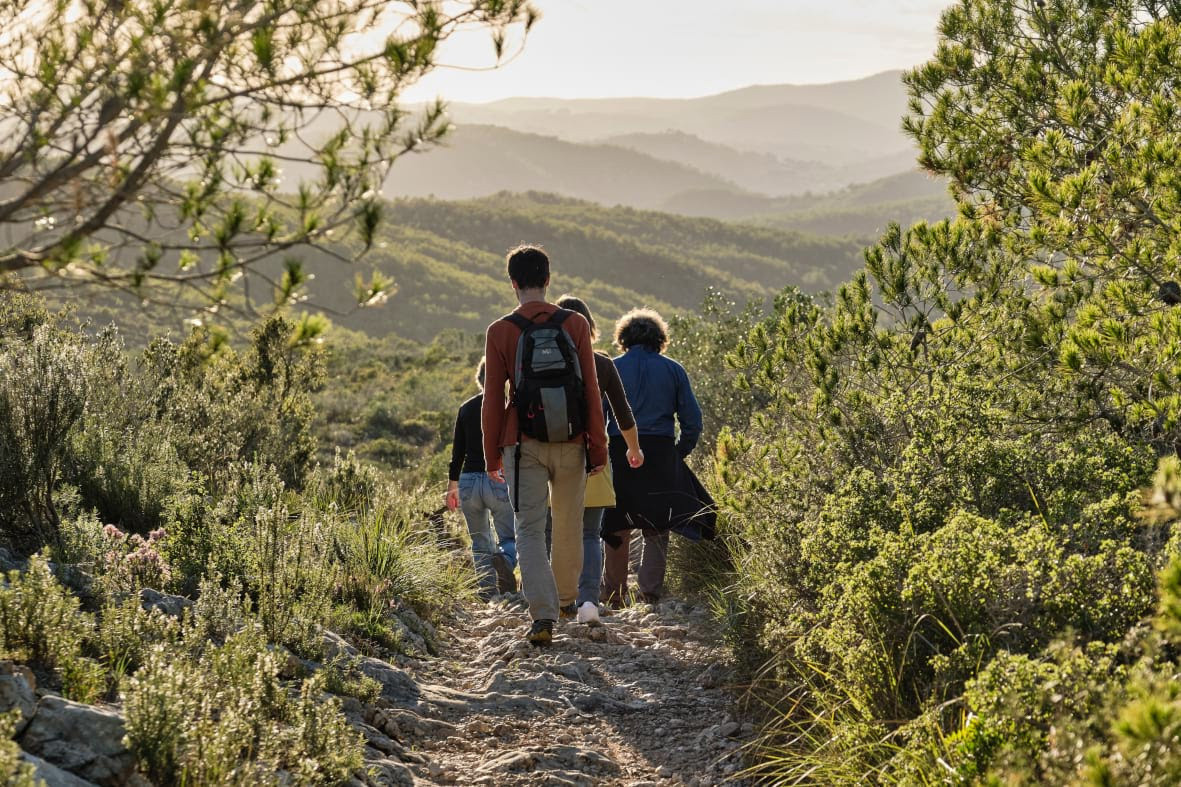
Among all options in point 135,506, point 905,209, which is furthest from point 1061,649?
point 905,209

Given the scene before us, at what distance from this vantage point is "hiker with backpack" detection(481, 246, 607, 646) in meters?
4.95

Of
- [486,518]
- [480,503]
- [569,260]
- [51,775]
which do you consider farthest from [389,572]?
[569,260]

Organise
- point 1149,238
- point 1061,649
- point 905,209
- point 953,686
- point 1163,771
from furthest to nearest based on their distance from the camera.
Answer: point 905,209, point 1149,238, point 953,686, point 1061,649, point 1163,771

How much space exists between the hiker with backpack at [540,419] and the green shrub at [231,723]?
1.77 metres

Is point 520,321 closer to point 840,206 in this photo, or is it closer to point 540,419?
point 540,419

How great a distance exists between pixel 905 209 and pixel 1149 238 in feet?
376

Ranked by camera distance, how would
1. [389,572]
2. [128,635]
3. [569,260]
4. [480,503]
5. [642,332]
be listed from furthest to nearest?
[569,260]
[480,503]
[642,332]
[389,572]
[128,635]

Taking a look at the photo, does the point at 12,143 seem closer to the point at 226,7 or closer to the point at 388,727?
the point at 226,7

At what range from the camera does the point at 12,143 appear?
9.14ft

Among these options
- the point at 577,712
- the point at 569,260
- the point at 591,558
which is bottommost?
the point at 577,712

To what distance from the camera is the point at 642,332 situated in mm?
6430

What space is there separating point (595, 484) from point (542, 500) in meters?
0.70

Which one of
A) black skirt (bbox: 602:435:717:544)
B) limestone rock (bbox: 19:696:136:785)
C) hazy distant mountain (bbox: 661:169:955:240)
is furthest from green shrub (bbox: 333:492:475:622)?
hazy distant mountain (bbox: 661:169:955:240)

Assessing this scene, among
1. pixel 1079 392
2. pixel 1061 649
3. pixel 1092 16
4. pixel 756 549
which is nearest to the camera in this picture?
pixel 1061 649
